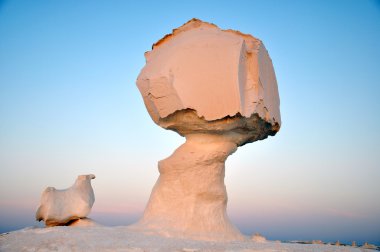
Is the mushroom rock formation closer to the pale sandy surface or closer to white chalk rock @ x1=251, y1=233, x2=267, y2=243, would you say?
white chalk rock @ x1=251, y1=233, x2=267, y2=243

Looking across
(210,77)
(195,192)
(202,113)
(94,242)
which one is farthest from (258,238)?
(94,242)

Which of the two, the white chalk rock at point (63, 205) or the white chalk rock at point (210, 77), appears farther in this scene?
the white chalk rock at point (63, 205)

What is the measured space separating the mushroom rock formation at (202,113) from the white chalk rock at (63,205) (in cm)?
149

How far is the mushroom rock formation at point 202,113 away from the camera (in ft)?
30.2

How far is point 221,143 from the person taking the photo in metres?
10.2

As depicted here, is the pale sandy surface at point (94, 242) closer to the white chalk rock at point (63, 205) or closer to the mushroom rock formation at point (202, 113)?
the mushroom rock formation at point (202, 113)

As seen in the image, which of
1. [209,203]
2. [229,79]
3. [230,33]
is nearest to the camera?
[229,79]

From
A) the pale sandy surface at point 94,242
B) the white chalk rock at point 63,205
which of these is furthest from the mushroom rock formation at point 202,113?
the white chalk rock at point 63,205

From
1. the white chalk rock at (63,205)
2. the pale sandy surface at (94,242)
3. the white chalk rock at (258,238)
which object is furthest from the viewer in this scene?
the white chalk rock at (258,238)

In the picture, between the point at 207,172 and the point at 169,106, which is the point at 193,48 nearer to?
the point at 169,106

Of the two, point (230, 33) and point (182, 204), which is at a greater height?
point (230, 33)

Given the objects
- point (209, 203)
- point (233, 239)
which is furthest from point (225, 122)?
point (233, 239)

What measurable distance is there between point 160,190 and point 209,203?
130 centimetres

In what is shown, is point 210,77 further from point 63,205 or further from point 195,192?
point 63,205
